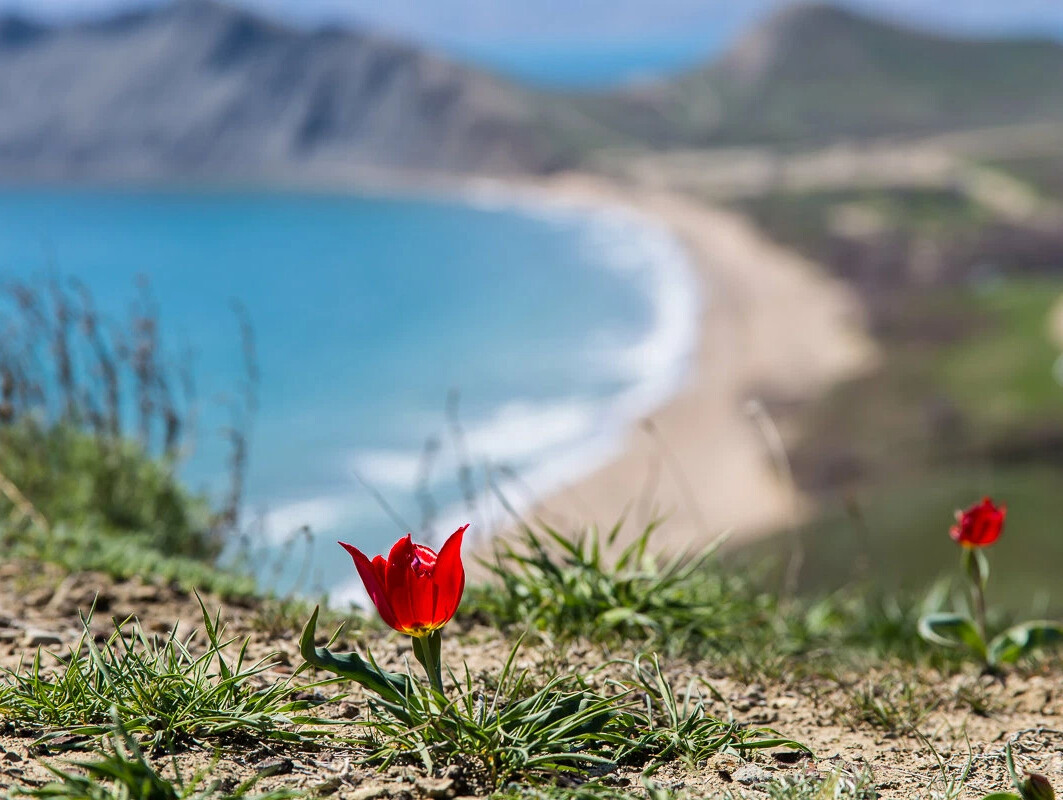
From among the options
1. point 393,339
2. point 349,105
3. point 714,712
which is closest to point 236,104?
point 349,105

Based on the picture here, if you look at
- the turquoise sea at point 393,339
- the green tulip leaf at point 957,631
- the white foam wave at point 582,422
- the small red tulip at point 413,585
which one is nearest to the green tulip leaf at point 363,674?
the small red tulip at point 413,585

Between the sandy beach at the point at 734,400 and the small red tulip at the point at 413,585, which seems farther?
the sandy beach at the point at 734,400

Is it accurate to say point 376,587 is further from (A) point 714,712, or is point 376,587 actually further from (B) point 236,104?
(B) point 236,104

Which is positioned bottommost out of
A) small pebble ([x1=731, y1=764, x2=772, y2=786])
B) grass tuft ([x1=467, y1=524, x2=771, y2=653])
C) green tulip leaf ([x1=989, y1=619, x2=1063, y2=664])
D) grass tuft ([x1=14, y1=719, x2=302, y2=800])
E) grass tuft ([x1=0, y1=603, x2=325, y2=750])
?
green tulip leaf ([x1=989, y1=619, x2=1063, y2=664])

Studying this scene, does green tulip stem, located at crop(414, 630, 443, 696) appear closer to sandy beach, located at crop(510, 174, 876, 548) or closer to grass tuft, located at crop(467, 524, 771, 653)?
grass tuft, located at crop(467, 524, 771, 653)

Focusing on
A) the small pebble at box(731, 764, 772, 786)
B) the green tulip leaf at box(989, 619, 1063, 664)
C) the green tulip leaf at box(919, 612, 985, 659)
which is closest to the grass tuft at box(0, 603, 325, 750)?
the small pebble at box(731, 764, 772, 786)

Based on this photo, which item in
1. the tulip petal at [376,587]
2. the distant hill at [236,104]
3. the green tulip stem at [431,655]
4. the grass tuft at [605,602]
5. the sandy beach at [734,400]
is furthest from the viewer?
the distant hill at [236,104]

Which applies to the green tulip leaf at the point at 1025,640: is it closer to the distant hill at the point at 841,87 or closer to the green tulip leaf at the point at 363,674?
the green tulip leaf at the point at 363,674
